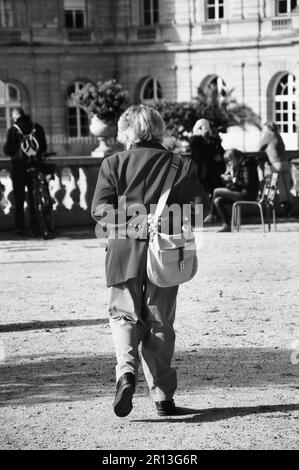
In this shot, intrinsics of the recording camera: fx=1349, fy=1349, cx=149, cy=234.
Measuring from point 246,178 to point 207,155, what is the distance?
1.95ft

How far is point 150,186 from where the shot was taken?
696 centimetres

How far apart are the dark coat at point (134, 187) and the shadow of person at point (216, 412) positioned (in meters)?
0.76

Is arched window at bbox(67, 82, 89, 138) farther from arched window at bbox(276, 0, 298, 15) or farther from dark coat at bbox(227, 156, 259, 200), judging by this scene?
dark coat at bbox(227, 156, 259, 200)

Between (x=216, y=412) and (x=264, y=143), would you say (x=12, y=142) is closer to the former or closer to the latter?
(x=264, y=143)

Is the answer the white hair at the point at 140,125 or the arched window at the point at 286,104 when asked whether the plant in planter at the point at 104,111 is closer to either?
the white hair at the point at 140,125

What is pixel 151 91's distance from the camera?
184ft

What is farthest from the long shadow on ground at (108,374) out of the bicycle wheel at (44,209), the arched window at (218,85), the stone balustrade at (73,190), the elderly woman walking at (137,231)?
the arched window at (218,85)

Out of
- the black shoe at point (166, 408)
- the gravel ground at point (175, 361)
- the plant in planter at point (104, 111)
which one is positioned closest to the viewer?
the gravel ground at point (175, 361)

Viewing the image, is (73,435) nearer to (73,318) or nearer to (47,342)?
(47,342)

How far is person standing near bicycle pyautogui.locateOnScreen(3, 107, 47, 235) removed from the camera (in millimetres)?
17500

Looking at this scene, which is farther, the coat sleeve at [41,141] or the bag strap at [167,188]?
the coat sleeve at [41,141]

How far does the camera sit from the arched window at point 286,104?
51406mm
